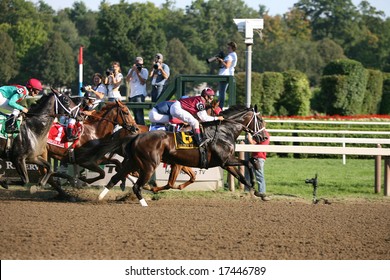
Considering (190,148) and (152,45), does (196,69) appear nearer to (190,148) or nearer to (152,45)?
(152,45)

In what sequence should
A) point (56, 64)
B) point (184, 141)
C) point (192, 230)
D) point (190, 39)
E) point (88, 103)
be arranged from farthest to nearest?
point (190, 39) < point (56, 64) < point (88, 103) < point (184, 141) < point (192, 230)

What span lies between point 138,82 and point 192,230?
6.18 meters

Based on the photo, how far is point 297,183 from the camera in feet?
52.6

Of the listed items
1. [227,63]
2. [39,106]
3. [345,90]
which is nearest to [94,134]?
[39,106]

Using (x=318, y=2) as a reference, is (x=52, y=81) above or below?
below

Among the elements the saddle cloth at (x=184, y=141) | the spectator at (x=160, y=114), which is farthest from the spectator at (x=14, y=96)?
the saddle cloth at (x=184, y=141)

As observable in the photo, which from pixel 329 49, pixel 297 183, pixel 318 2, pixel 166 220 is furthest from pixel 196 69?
pixel 166 220

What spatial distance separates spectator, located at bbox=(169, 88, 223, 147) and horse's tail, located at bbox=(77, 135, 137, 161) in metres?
0.95

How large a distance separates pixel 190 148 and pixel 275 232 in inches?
114

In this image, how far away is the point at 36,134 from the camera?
12.1 meters

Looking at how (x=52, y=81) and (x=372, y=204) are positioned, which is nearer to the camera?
(x=372, y=204)

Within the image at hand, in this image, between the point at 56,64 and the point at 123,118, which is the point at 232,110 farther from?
the point at 56,64

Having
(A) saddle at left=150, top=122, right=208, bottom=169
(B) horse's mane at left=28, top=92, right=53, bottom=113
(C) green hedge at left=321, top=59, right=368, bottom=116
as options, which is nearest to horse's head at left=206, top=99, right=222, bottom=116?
(A) saddle at left=150, top=122, right=208, bottom=169

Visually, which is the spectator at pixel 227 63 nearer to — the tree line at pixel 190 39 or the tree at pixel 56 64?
the tree line at pixel 190 39
